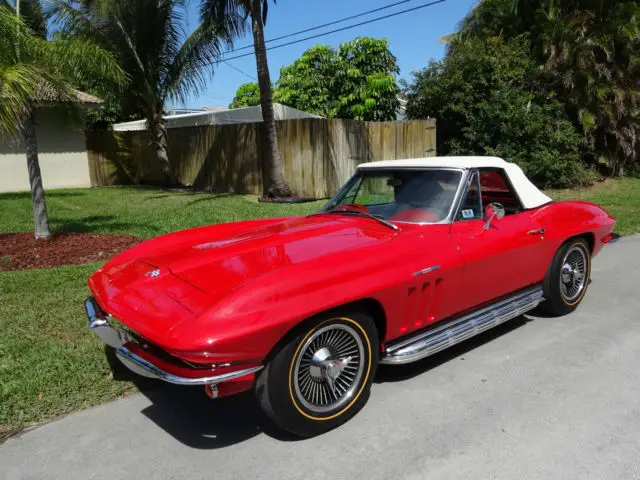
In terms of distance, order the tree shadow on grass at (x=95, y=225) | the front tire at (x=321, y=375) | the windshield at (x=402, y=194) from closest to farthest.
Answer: the front tire at (x=321, y=375)
the windshield at (x=402, y=194)
the tree shadow on grass at (x=95, y=225)

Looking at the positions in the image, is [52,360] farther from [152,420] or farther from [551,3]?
[551,3]

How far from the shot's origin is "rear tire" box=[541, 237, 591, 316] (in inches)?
183

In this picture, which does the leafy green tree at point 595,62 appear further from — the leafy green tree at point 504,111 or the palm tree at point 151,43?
the palm tree at point 151,43

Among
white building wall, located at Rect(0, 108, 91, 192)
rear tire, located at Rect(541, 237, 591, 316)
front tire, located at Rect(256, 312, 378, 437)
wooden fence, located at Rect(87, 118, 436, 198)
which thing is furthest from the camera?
white building wall, located at Rect(0, 108, 91, 192)

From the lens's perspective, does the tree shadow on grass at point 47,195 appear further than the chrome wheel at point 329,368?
Yes

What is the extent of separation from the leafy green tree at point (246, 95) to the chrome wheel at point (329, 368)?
37.7 metres

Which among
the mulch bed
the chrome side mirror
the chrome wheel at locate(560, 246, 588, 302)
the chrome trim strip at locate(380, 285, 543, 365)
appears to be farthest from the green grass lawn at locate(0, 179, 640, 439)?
the chrome wheel at locate(560, 246, 588, 302)

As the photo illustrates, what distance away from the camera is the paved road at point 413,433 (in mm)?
2730

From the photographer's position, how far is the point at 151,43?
14656 mm

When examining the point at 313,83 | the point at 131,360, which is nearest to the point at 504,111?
the point at 131,360

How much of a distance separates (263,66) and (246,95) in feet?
97.6

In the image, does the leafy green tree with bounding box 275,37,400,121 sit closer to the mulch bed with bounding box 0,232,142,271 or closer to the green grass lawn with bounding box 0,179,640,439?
the green grass lawn with bounding box 0,179,640,439

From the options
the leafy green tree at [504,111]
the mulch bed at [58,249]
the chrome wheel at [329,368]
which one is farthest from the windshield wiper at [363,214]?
the leafy green tree at [504,111]

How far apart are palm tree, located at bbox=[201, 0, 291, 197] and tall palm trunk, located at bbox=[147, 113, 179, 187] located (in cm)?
393
